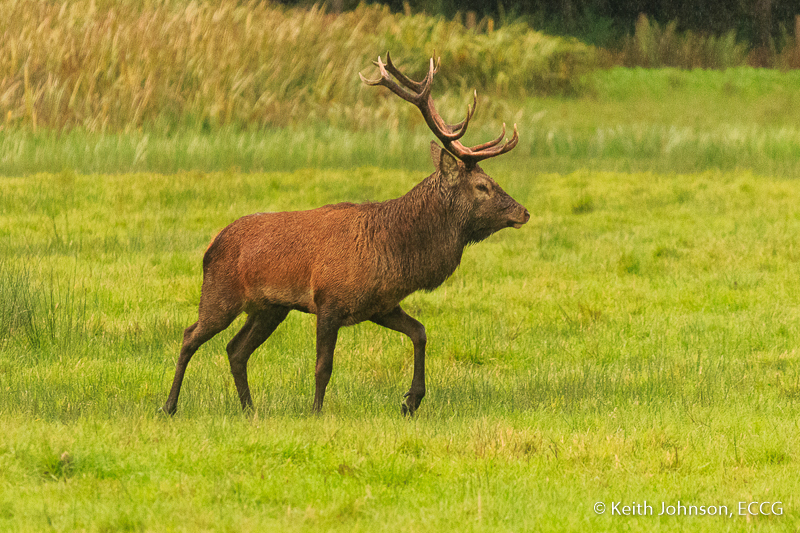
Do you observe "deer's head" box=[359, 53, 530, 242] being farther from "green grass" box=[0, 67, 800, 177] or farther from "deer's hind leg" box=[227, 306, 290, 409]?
"green grass" box=[0, 67, 800, 177]

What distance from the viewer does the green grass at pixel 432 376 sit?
588 cm

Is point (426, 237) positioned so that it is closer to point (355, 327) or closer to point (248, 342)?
point (248, 342)

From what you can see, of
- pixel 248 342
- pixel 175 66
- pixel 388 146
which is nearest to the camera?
pixel 248 342

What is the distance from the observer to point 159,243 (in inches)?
571

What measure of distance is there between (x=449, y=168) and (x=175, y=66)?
581 inches

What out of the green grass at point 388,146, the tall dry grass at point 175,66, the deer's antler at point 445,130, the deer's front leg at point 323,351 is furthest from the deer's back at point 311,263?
the tall dry grass at point 175,66

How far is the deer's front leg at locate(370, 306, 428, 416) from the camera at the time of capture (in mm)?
7965

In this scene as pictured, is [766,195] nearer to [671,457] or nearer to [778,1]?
[671,457]

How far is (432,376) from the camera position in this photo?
9.45 m

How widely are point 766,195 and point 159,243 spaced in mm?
9758

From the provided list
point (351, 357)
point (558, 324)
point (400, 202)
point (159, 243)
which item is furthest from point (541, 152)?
point (400, 202)

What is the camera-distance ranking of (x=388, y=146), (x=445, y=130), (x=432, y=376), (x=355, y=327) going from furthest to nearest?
(x=388, y=146) → (x=355, y=327) → (x=432, y=376) → (x=445, y=130)

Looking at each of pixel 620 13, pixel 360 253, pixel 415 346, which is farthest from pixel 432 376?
pixel 620 13

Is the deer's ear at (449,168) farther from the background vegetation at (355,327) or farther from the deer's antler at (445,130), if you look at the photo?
the background vegetation at (355,327)
